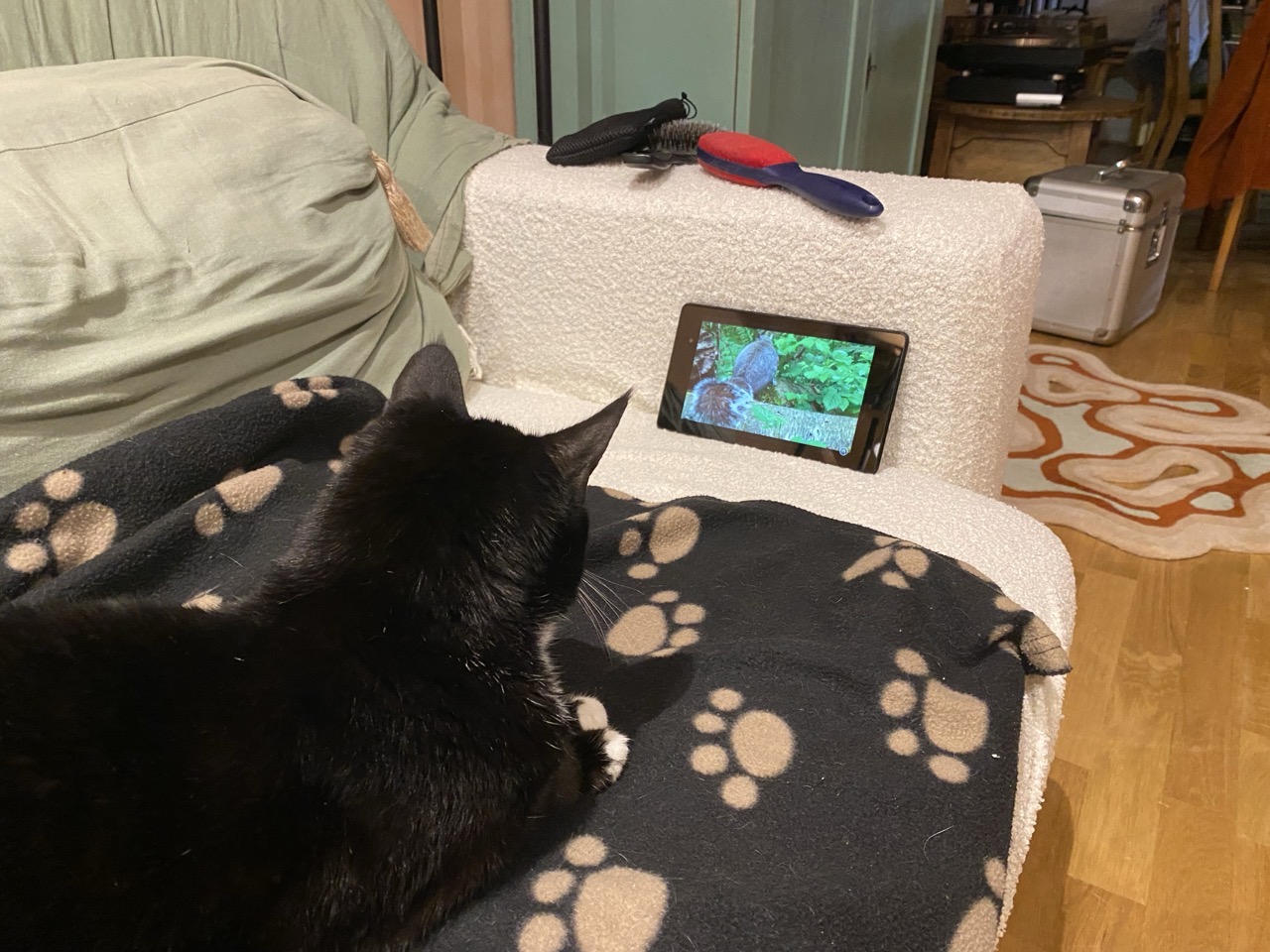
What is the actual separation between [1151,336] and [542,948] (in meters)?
2.42

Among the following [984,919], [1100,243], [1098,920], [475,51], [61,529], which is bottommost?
[1098,920]

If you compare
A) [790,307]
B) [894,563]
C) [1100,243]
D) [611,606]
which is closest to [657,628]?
[611,606]

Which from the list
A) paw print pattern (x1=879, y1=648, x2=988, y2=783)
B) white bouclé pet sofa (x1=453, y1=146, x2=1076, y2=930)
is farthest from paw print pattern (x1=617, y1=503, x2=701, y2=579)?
paw print pattern (x1=879, y1=648, x2=988, y2=783)

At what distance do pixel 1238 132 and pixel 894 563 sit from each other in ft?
8.21

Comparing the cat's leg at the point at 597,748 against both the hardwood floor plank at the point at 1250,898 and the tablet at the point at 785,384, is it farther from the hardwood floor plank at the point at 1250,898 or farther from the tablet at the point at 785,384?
the hardwood floor plank at the point at 1250,898

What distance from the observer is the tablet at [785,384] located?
942 mm

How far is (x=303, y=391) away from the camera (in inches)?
32.6

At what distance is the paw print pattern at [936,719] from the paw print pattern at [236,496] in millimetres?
543

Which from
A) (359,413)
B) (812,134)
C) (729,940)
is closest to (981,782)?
(729,940)

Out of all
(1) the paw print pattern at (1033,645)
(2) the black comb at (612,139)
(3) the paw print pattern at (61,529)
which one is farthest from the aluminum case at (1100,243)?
(3) the paw print pattern at (61,529)

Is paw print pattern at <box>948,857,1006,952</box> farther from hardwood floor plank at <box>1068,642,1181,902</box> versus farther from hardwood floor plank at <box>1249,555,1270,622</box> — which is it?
hardwood floor plank at <box>1249,555,1270,622</box>

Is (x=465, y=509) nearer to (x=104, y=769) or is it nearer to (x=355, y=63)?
(x=104, y=769)

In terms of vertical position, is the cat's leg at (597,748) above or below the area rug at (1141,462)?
above

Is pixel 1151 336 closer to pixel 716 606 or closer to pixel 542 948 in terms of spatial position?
pixel 716 606
